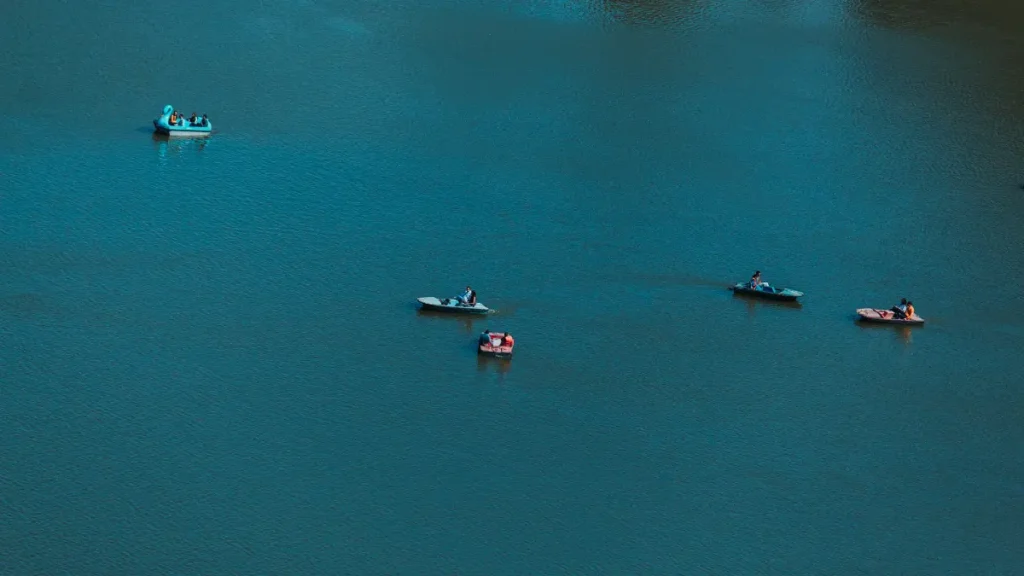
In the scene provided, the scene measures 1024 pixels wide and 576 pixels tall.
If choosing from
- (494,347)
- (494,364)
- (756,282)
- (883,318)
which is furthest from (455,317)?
(883,318)

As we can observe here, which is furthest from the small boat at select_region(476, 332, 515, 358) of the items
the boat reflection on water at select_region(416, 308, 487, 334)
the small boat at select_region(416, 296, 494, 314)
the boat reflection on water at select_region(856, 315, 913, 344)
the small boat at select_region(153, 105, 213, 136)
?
the small boat at select_region(153, 105, 213, 136)

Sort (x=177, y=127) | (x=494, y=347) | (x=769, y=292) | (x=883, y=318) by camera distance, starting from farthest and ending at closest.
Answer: (x=177, y=127), (x=769, y=292), (x=883, y=318), (x=494, y=347)

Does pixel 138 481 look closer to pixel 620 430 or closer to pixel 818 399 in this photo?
pixel 620 430

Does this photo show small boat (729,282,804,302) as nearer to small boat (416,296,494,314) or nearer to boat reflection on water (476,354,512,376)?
small boat (416,296,494,314)

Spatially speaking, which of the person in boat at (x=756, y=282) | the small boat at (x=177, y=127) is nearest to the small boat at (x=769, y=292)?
the person in boat at (x=756, y=282)

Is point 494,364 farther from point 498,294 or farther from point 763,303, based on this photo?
point 763,303
